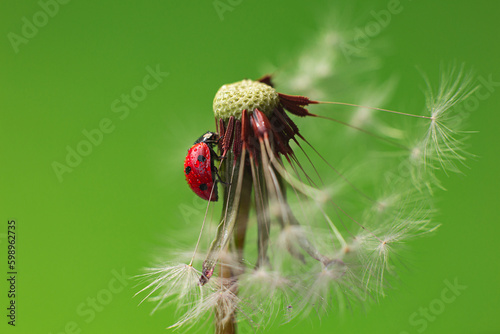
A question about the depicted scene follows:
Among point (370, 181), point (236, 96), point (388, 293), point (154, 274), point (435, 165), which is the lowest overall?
point (154, 274)

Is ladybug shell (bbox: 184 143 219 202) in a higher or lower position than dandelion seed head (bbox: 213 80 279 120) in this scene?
lower

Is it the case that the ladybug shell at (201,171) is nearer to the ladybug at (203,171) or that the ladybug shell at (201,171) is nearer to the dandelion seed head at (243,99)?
the ladybug at (203,171)

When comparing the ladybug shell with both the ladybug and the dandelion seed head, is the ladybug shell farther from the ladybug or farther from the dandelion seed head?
the dandelion seed head

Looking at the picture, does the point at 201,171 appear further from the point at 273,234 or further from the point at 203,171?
the point at 273,234

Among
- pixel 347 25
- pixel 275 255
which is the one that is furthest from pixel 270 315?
pixel 347 25

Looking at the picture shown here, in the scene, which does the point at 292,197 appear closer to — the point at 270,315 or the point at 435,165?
the point at 270,315

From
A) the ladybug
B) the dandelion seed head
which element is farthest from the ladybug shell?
the dandelion seed head

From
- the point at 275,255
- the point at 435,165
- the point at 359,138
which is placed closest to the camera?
the point at 275,255
